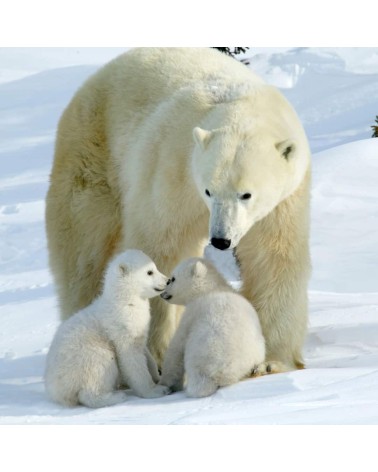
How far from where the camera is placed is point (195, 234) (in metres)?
6.21

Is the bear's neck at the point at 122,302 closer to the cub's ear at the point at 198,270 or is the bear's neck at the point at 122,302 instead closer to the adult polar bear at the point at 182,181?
the cub's ear at the point at 198,270

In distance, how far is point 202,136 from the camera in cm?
554

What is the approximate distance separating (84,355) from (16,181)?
1172 cm

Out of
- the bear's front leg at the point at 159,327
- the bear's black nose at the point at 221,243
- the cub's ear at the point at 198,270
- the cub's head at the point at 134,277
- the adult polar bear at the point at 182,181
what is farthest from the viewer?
the bear's front leg at the point at 159,327

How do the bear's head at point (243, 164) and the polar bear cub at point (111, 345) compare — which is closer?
the bear's head at point (243, 164)

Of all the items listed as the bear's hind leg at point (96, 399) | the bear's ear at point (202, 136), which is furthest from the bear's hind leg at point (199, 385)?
the bear's ear at point (202, 136)

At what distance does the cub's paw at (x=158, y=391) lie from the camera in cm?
559

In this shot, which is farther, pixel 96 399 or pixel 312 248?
pixel 312 248

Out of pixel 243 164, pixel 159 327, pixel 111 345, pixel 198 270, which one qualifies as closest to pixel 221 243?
pixel 243 164

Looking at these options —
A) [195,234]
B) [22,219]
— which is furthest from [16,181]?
[195,234]

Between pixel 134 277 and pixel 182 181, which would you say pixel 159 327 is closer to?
pixel 134 277

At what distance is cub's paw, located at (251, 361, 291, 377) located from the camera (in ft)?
18.6

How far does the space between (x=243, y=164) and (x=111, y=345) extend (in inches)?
50.5
